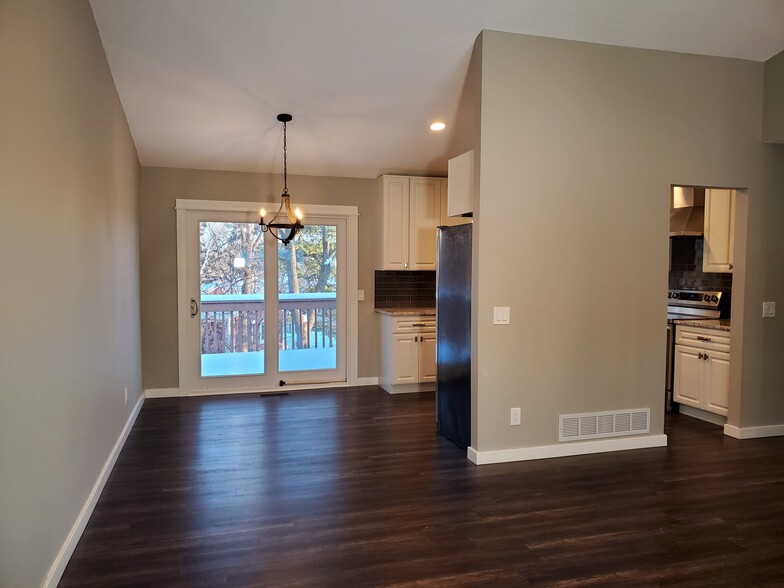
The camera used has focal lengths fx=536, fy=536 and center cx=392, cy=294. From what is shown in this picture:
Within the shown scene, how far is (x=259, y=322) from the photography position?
6102 millimetres

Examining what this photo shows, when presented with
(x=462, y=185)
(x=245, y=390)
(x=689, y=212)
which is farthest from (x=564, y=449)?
(x=245, y=390)

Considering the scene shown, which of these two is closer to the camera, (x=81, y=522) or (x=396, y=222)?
(x=81, y=522)

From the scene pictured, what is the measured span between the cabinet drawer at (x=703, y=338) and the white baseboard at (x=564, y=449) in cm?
108

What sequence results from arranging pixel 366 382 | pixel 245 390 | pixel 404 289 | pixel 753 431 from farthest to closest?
pixel 404 289 → pixel 366 382 → pixel 245 390 → pixel 753 431

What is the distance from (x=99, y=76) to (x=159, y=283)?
2.66m

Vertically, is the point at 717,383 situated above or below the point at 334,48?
below

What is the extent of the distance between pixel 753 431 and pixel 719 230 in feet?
5.90

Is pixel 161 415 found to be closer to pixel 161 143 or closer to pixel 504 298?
pixel 161 143

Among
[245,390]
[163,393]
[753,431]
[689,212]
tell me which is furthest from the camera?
[245,390]

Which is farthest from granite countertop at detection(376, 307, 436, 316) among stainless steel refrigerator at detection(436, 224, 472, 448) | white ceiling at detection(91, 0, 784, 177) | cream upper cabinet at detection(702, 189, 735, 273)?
cream upper cabinet at detection(702, 189, 735, 273)

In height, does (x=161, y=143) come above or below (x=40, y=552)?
above

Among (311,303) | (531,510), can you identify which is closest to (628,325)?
(531,510)

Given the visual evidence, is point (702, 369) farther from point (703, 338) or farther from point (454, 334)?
point (454, 334)

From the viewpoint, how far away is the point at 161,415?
5.06 m
